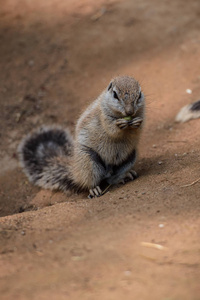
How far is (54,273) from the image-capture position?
304 centimetres

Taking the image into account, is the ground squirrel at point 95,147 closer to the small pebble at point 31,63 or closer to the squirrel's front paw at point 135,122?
the squirrel's front paw at point 135,122

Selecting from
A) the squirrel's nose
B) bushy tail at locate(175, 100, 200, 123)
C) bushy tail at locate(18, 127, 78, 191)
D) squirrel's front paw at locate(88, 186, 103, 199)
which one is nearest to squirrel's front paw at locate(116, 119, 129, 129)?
the squirrel's nose

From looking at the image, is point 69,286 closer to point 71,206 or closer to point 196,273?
point 196,273

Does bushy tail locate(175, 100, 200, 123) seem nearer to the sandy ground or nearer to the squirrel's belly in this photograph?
the sandy ground

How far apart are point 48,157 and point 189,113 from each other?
216 cm

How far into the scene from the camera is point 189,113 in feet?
20.8

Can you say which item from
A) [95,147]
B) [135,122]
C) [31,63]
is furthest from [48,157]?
[31,63]

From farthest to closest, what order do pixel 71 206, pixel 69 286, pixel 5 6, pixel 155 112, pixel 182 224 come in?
1. pixel 5 6
2. pixel 155 112
3. pixel 71 206
4. pixel 182 224
5. pixel 69 286

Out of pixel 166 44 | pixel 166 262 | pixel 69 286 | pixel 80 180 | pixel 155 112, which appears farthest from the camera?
pixel 166 44

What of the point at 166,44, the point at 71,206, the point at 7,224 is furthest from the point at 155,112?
the point at 7,224

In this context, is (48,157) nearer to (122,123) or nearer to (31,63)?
(122,123)

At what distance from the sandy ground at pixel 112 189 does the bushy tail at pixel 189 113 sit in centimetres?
14

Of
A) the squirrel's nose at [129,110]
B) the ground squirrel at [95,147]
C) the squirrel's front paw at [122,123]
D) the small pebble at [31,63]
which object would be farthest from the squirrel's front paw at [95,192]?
the small pebble at [31,63]

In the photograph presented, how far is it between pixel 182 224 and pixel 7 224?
163 centimetres
